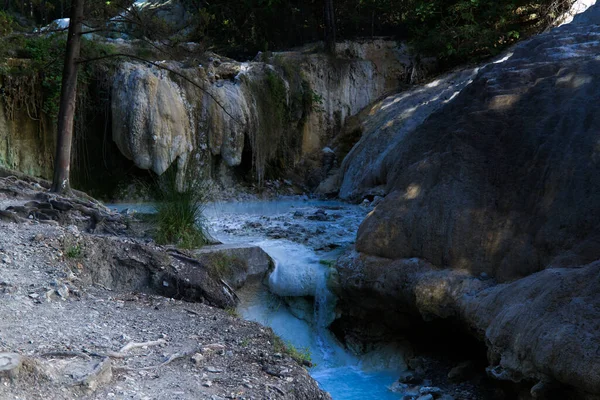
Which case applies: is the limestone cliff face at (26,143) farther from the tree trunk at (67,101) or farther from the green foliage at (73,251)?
the green foliage at (73,251)

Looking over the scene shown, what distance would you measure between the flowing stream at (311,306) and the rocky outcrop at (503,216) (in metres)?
0.40

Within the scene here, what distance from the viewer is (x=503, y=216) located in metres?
6.92

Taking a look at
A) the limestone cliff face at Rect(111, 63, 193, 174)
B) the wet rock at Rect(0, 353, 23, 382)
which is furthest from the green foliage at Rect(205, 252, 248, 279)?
the limestone cliff face at Rect(111, 63, 193, 174)

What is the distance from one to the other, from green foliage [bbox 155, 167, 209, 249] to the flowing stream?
3.00 ft

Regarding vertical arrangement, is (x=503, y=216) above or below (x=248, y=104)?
below

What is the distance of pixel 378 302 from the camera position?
7398mm

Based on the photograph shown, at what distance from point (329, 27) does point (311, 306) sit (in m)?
11.8

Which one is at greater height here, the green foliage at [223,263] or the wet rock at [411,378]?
the green foliage at [223,263]

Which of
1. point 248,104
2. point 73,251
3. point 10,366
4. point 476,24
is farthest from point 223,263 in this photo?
point 476,24

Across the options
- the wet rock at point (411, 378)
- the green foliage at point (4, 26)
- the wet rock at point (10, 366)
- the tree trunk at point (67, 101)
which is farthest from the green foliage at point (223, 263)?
the green foliage at point (4, 26)

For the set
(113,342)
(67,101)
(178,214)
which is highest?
(67,101)

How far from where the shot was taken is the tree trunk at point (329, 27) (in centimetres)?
1808

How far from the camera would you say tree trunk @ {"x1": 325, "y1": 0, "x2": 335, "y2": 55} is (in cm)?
1808

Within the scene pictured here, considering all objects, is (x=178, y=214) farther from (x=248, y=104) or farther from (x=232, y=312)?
(x=248, y=104)
